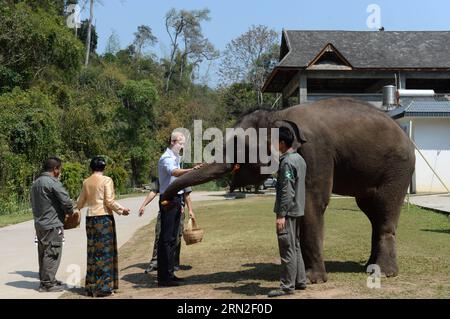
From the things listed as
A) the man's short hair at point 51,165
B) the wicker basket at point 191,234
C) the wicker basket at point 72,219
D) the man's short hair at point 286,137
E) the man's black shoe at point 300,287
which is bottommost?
the man's black shoe at point 300,287

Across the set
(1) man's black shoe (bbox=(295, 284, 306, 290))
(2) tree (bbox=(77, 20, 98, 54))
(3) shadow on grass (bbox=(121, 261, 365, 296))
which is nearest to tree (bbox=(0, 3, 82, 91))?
(3) shadow on grass (bbox=(121, 261, 365, 296))

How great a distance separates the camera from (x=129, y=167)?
4388 cm

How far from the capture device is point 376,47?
33562 mm

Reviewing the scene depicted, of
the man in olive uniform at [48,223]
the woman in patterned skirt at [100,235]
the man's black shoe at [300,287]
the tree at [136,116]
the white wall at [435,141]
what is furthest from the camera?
the tree at [136,116]

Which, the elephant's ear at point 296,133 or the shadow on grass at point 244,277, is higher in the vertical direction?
the elephant's ear at point 296,133

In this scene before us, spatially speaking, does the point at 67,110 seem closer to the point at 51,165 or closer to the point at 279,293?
the point at 51,165

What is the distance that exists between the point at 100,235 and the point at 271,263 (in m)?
3.02

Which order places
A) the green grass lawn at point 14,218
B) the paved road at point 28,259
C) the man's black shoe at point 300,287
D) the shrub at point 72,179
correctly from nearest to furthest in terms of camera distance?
the man's black shoe at point 300,287 → the paved road at point 28,259 → the green grass lawn at point 14,218 → the shrub at point 72,179

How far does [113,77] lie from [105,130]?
12266mm

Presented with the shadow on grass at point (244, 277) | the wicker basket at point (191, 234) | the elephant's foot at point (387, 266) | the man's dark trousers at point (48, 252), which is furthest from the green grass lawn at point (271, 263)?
the man's dark trousers at point (48, 252)

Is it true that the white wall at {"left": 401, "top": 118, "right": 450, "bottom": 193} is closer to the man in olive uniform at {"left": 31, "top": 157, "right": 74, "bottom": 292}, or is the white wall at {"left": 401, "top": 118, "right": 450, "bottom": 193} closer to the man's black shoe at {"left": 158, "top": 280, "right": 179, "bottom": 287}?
the man's black shoe at {"left": 158, "top": 280, "right": 179, "bottom": 287}

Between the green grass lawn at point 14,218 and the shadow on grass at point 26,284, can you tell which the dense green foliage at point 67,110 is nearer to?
the green grass lawn at point 14,218

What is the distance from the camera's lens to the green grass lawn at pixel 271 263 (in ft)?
22.2

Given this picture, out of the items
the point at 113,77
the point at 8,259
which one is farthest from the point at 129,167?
the point at 8,259
